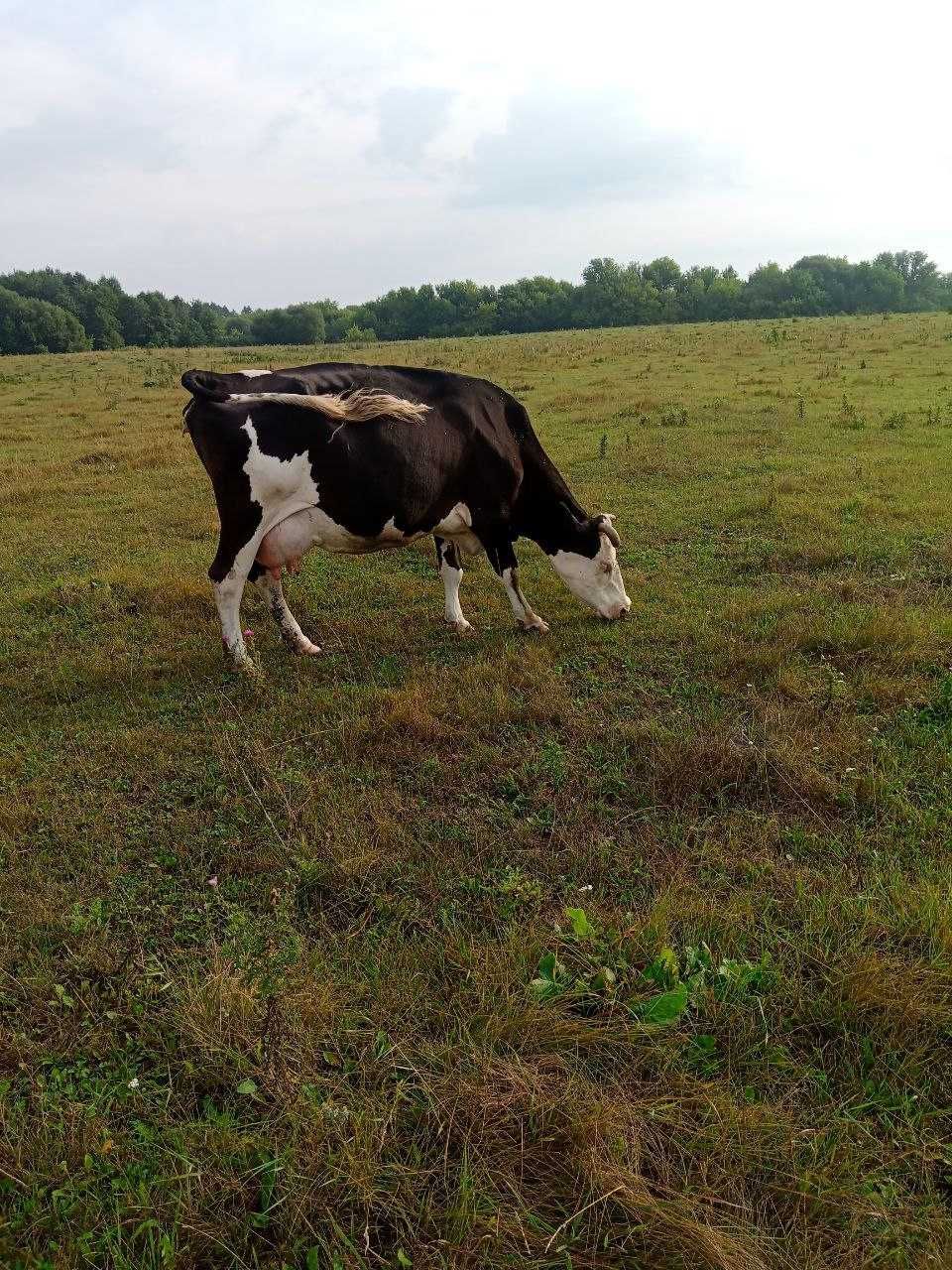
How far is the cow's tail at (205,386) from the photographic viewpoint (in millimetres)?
4984

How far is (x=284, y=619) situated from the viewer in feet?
18.8

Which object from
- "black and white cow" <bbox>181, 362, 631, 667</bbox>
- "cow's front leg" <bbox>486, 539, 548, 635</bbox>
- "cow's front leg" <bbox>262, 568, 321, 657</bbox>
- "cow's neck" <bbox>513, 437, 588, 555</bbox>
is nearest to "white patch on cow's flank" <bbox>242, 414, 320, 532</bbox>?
"black and white cow" <bbox>181, 362, 631, 667</bbox>

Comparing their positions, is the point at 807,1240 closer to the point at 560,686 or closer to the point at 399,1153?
the point at 399,1153

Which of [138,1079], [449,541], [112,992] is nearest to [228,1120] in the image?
[138,1079]

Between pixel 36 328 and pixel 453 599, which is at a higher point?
pixel 36 328

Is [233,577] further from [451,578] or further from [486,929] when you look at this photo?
[486,929]

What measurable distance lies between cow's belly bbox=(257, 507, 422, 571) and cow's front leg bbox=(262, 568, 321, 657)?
23cm

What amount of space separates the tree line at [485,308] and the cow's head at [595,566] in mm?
64487

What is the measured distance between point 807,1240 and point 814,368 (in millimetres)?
22831

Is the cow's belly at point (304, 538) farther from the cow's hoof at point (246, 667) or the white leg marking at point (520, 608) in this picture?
the white leg marking at point (520, 608)

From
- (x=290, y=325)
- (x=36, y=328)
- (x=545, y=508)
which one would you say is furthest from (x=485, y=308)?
(x=545, y=508)

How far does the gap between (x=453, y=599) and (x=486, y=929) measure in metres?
3.64

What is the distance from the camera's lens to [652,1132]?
1.98m

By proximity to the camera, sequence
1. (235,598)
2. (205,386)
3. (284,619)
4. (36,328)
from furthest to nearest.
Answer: (36,328), (284,619), (235,598), (205,386)
